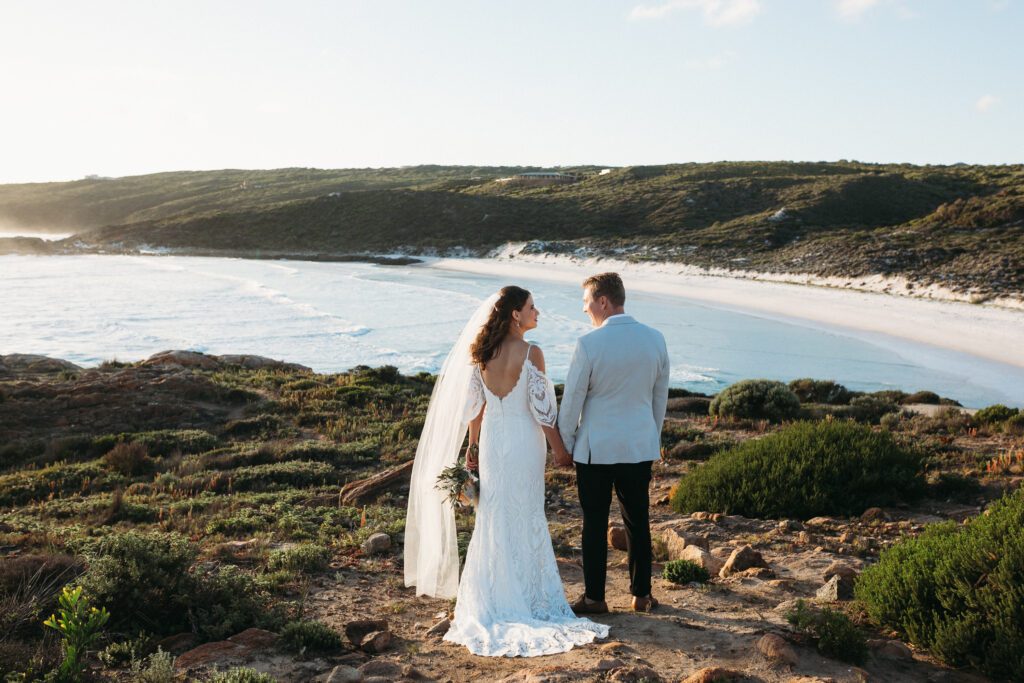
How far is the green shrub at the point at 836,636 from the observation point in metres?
4.50

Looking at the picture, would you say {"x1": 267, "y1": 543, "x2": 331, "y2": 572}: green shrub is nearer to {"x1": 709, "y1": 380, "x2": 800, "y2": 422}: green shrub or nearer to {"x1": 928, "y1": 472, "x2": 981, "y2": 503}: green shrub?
{"x1": 928, "y1": 472, "x2": 981, "y2": 503}: green shrub

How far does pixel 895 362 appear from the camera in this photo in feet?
82.8

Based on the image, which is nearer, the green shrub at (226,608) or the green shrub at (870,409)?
the green shrub at (226,608)

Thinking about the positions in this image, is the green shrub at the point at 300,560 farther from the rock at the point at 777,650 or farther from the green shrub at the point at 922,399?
the green shrub at the point at 922,399

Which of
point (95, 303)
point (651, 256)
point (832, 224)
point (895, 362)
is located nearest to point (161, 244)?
point (95, 303)

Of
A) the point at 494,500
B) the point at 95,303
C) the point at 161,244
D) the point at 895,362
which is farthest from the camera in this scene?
the point at 161,244

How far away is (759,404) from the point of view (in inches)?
593

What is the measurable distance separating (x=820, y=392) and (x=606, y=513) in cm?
1491

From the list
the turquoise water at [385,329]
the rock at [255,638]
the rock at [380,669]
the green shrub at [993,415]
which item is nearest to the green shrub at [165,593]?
the rock at [255,638]

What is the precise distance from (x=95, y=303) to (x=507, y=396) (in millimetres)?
43641

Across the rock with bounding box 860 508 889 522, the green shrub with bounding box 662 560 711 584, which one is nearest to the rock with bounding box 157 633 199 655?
the green shrub with bounding box 662 560 711 584

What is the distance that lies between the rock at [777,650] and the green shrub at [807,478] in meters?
4.22

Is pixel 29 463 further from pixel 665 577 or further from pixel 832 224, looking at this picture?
pixel 832 224

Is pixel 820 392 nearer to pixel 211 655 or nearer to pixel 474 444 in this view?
pixel 474 444
